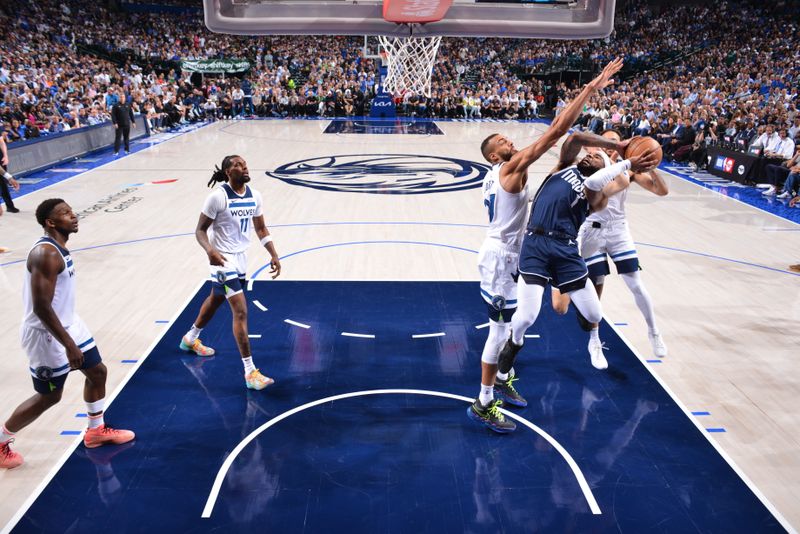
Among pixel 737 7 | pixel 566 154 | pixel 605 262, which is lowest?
pixel 605 262

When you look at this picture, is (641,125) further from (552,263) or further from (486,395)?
(486,395)

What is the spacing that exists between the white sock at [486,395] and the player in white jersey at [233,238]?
1.64 m

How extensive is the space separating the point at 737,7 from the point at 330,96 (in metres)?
21.2

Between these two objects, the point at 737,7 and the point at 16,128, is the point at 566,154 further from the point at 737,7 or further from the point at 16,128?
the point at 737,7

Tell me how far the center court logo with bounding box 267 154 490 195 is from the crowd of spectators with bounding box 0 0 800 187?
18.2 ft

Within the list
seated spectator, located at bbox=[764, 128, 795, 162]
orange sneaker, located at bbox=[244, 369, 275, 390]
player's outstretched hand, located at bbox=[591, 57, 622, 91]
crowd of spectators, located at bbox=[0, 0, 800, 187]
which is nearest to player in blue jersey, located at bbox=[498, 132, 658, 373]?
player's outstretched hand, located at bbox=[591, 57, 622, 91]

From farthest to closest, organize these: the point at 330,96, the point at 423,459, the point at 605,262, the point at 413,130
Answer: the point at 330,96, the point at 413,130, the point at 605,262, the point at 423,459

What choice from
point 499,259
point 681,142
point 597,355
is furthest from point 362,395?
point 681,142

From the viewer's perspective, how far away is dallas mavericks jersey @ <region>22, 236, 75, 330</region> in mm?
3595

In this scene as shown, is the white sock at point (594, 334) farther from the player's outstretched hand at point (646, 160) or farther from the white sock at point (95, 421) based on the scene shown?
the white sock at point (95, 421)

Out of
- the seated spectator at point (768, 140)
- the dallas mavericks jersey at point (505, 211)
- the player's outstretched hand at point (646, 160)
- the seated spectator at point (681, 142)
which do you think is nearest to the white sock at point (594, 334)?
the dallas mavericks jersey at point (505, 211)

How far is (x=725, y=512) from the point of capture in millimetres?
3570

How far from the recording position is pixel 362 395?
4801mm

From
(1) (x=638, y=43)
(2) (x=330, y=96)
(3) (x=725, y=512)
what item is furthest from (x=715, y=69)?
(3) (x=725, y=512)
